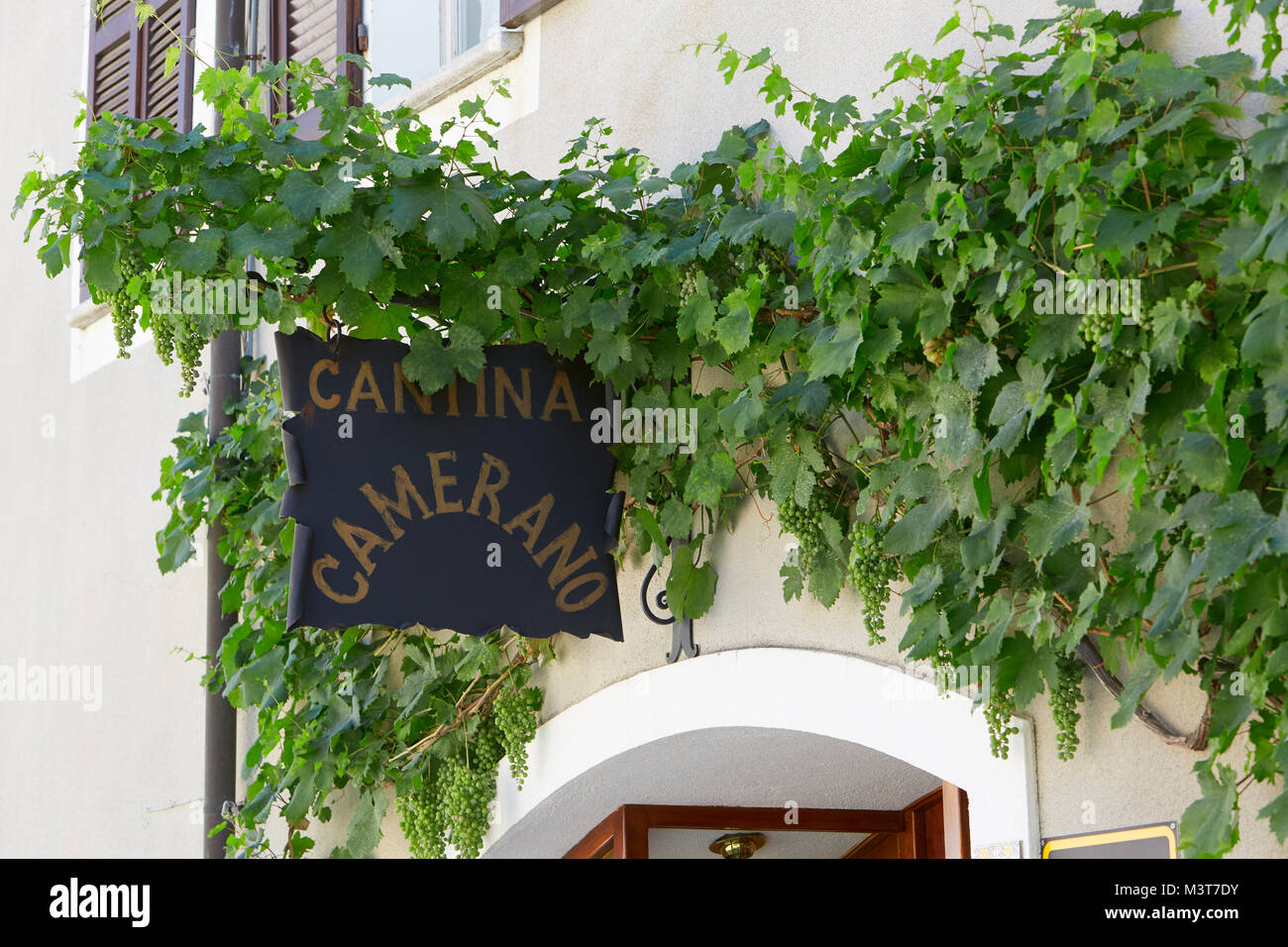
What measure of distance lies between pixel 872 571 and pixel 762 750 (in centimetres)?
97

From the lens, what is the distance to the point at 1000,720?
2.95m

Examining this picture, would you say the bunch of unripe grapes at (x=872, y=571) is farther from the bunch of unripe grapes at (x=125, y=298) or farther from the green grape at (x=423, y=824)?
the green grape at (x=423, y=824)

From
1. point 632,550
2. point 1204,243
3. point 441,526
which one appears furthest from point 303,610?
point 1204,243

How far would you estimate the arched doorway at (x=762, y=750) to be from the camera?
3160mm

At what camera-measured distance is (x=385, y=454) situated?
3.33m

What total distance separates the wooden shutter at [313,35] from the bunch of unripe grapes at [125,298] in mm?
1803

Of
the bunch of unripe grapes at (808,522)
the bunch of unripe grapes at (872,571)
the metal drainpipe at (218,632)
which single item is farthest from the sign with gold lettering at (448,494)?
the metal drainpipe at (218,632)

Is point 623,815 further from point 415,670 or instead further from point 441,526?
→ point 441,526

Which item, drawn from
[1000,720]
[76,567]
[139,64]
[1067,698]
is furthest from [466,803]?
[139,64]

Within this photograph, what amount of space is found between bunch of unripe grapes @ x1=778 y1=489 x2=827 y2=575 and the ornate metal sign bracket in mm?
546

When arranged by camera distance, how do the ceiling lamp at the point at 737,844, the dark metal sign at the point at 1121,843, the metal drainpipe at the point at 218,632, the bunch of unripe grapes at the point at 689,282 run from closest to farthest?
the dark metal sign at the point at 1121,843 < the bunch of unripe grapes at the point at 689,282 < the ceiling lamp at the point at 737,844 < the metal drainpipe at the point at 218,632

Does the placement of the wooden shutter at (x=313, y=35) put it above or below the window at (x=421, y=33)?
above

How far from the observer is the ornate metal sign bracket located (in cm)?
382

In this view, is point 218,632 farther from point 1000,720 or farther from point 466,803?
point 1000,720
